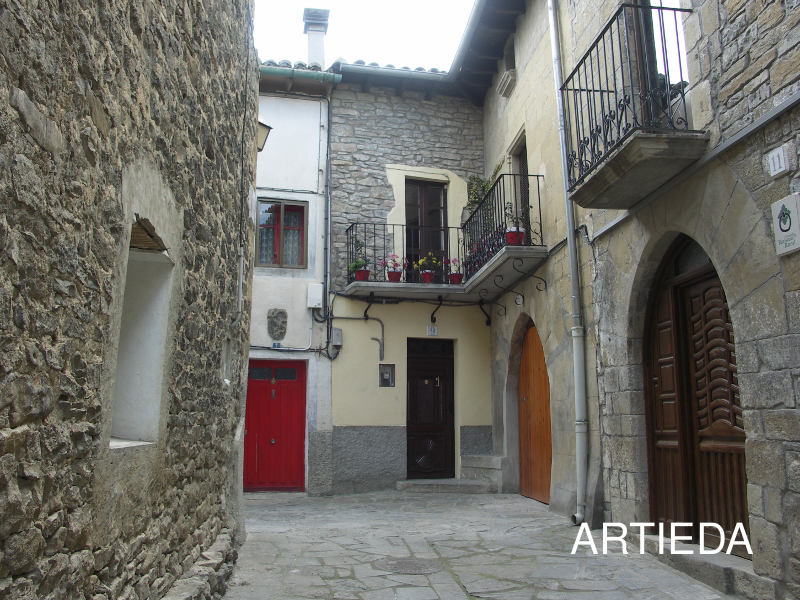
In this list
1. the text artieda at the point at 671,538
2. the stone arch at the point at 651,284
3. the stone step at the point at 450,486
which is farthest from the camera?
the stone step at the point at 450,486

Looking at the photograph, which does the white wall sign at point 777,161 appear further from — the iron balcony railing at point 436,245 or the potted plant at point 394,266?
the potted plant at point 394,266

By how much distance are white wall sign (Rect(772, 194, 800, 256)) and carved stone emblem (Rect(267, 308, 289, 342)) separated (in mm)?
7194

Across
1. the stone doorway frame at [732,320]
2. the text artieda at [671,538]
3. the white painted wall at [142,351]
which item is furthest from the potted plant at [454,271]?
the white painted wall at [142,351]

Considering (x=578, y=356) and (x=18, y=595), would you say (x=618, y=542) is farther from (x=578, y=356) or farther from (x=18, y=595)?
(x=18, y=595)

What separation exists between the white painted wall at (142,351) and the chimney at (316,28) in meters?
8.43

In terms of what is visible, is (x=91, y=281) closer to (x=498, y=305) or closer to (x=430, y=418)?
(x=498, y=305)

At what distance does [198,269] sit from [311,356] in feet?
19.6

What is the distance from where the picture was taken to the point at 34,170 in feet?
5.88

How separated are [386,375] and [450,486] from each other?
6.32 ft

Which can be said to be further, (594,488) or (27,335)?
(594,488)

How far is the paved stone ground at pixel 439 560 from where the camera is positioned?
13.5ft

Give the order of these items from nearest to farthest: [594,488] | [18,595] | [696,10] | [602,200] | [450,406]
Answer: [18,595]
[696,10]
[602,200]
[594,488]
[450,406]

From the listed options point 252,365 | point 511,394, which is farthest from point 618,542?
point 252,365

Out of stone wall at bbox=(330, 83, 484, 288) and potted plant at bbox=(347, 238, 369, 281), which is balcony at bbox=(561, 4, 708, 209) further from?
stone wall at bbox=(330, 83, 484, 288)
